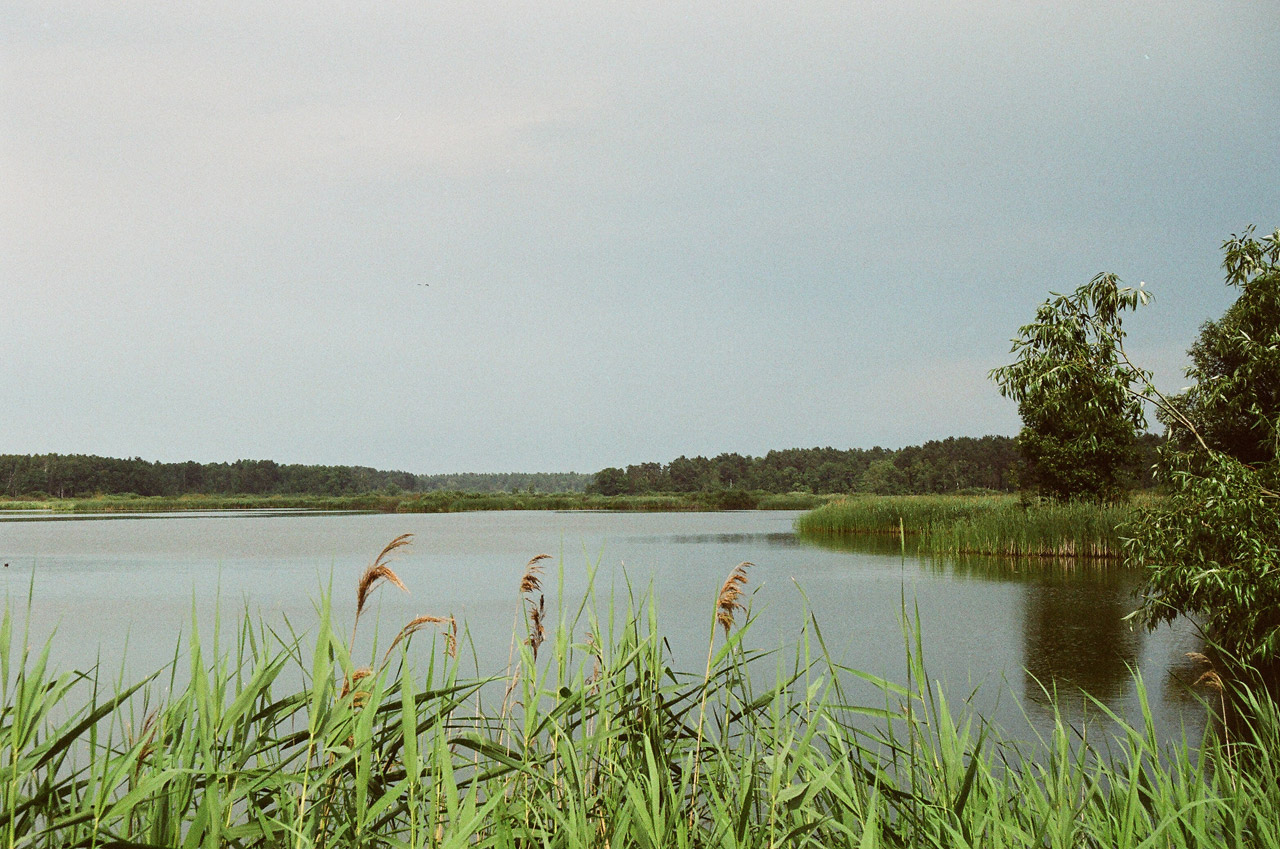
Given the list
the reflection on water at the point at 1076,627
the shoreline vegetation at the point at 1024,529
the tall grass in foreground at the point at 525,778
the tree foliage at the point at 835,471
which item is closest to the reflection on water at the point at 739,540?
the shoreline vegetation at the point at 1024,529

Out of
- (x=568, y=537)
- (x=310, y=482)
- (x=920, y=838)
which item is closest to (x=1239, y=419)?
(x=920, y=838)

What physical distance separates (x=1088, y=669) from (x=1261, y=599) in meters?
3.13

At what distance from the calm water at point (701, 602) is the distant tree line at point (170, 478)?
7491 cm

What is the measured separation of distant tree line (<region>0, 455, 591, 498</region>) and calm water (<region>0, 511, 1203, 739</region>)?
74.9 meters

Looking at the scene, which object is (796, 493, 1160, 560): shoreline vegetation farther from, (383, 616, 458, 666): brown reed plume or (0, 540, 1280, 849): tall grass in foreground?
(383, 616, 458, 666): brown reed plume

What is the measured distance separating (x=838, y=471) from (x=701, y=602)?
9096cm

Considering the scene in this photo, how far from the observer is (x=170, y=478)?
10175 cm

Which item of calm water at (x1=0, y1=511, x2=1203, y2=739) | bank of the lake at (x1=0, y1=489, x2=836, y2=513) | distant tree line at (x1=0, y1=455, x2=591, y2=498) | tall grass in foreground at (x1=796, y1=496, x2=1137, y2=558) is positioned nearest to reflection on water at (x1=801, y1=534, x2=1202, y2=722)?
calm water at (x1=0, y1=511, x2=1203, y2=739)

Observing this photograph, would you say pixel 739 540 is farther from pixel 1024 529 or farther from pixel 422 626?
pixel 422 626

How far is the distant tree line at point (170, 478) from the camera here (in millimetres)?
92938

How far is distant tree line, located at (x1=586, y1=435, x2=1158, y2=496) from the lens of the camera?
8525 centimetres

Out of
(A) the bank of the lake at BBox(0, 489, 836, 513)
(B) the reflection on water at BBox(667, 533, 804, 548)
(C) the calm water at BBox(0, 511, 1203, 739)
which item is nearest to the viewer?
(C) the calm water at BBox(0, 511, 1203, 739)

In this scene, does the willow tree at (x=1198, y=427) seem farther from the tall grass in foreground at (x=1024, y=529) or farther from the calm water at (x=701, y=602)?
the tall grass in foreground at (x=1024, y=529)

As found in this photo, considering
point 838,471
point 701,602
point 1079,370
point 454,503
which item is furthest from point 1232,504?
point 838,471
